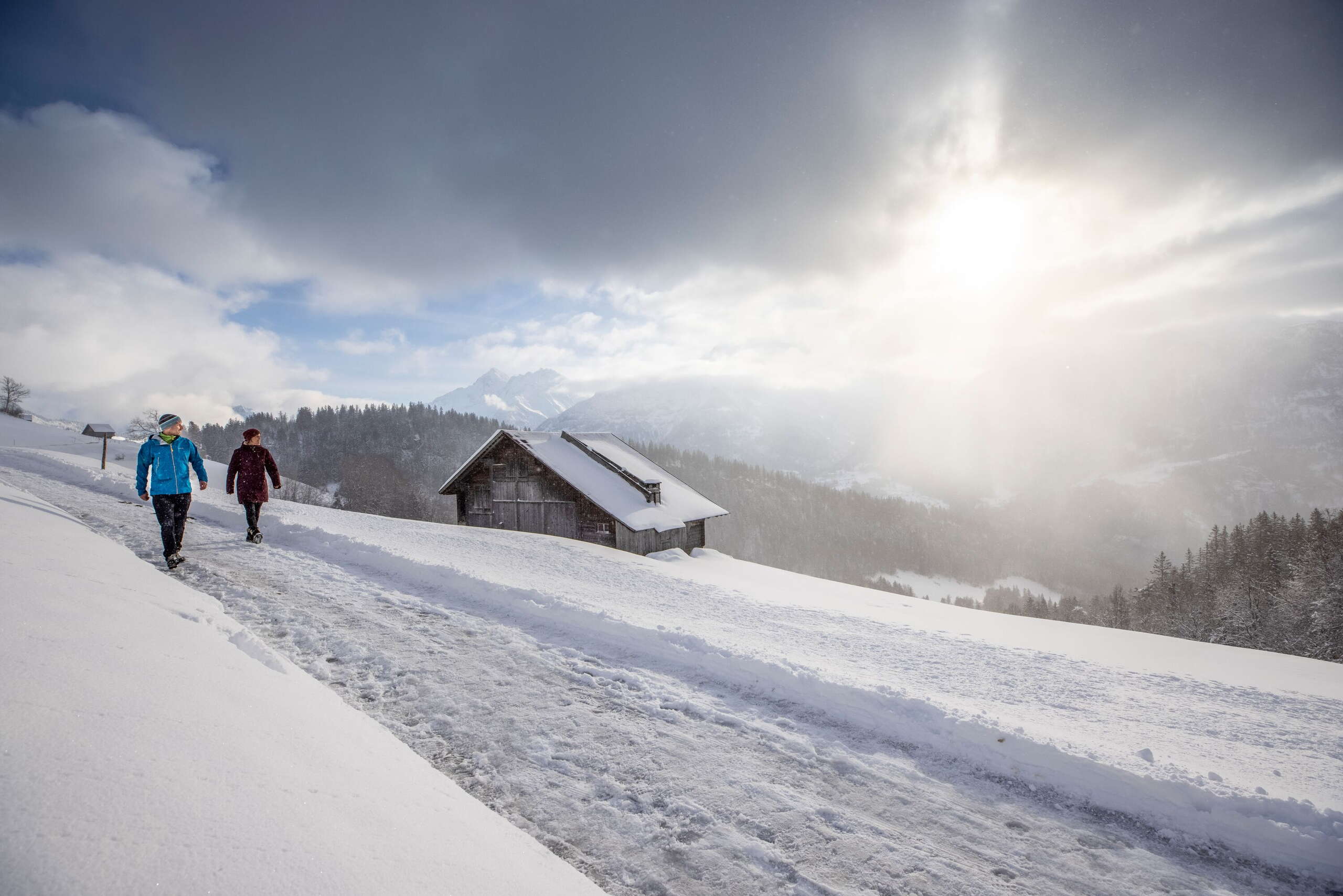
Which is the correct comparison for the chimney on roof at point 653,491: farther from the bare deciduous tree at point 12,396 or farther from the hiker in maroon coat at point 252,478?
the bare deciduous tree at point 12,396

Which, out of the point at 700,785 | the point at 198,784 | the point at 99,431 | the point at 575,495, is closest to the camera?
the point at 198,784

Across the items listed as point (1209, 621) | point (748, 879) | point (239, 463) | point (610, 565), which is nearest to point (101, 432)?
point (239, 463)

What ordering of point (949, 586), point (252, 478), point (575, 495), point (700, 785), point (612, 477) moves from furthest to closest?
1. point (949, 586)
2. point (612, 477)
3. point (575, 495)
4. point (252, 478)
5. point (700, 785)

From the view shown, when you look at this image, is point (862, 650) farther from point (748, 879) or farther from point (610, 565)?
point (610, 565)

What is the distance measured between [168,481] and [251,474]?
2.55 metres

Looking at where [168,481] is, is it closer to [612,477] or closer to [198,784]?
[198,784]

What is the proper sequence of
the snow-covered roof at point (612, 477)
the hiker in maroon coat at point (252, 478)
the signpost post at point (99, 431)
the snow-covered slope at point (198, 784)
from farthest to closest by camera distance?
the signpost post at point (99, 431) → the snow-covered roof at point (612, 477) → the hiker in maroon coat at point (252, 478) → the snow-covered slope at point (198, 784)

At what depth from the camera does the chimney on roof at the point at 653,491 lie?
2303 centimetres

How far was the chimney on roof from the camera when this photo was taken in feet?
75.6

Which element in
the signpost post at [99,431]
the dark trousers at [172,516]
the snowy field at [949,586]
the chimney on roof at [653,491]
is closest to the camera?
the dark trousers at [172,516]

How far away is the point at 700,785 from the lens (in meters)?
3.71

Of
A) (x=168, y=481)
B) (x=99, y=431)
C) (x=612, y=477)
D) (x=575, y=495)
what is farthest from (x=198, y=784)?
(x=99, y=431)

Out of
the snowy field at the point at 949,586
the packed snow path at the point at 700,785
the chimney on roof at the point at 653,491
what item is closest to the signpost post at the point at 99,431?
the chimney on roof at the point at 653,491

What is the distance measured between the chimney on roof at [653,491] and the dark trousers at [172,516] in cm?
1606
